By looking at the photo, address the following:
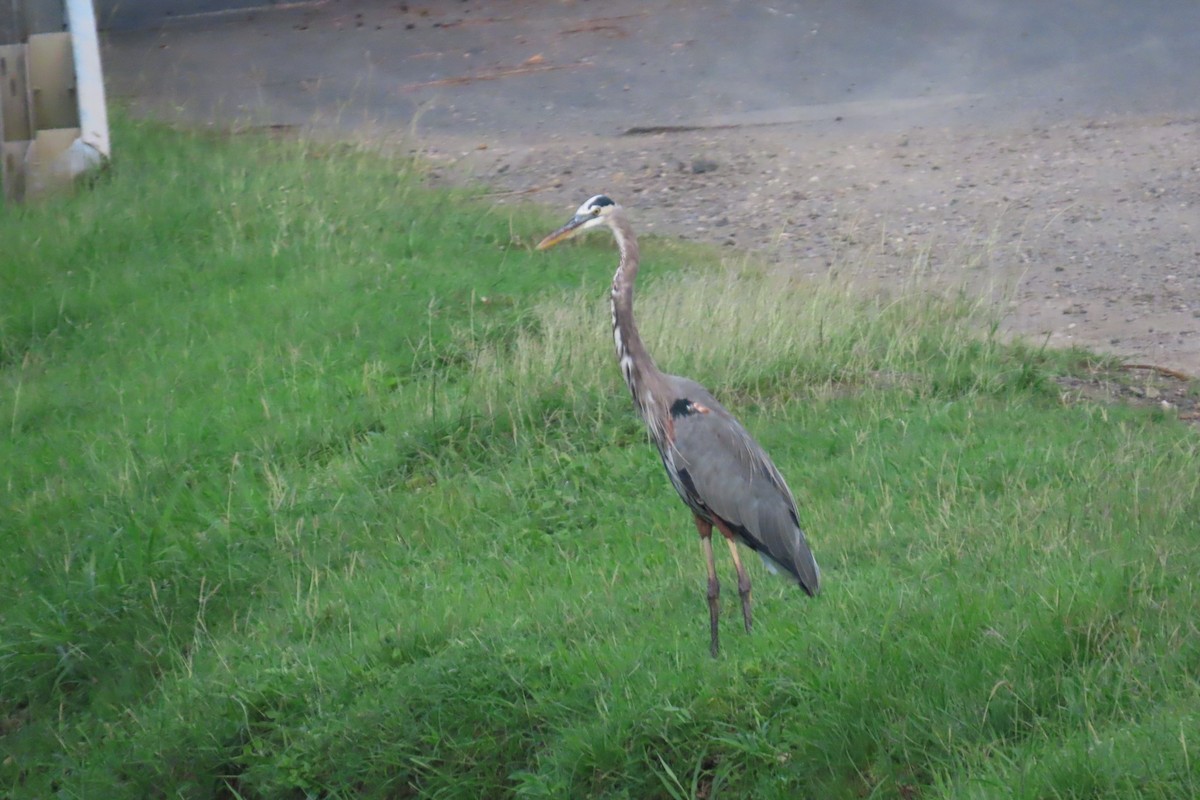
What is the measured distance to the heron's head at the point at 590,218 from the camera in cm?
677

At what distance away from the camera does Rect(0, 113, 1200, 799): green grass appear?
507cm

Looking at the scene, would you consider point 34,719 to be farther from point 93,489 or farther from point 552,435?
point 552,435

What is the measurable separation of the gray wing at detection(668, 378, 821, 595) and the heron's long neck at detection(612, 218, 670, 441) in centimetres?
12

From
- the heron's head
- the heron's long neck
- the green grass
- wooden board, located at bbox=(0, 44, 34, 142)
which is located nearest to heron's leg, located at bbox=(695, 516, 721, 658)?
the green grass

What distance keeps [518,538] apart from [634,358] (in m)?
1.35

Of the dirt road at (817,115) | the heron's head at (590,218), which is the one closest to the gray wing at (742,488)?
the heron's head at (590,218)

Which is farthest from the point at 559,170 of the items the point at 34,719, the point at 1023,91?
the point at 34,719

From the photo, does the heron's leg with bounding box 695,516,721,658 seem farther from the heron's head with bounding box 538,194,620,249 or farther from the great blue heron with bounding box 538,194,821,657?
the heron's head with bounding box 538,194,620,249

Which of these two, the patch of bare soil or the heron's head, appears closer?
the heron's head

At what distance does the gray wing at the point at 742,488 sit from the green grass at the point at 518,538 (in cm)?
26

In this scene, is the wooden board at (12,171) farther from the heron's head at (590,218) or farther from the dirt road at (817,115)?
the heron's head at (590,218)

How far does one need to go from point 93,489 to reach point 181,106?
8003mm

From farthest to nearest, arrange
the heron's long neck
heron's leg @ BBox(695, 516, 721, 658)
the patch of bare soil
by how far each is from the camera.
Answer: the patch of bare soil → the heron's long neck → heron's leg @ BBox(695, 516, 721, 658)

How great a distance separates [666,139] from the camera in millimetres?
14312
